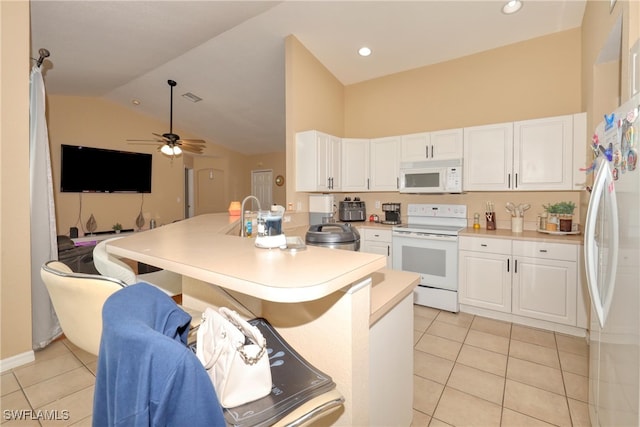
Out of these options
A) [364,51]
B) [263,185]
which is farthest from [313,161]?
[263,185]

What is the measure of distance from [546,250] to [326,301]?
109 inches

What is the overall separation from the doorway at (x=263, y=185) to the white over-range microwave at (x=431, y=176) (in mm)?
5222

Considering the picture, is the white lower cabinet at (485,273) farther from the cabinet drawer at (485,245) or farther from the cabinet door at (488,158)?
the cabinet door at (488,158)

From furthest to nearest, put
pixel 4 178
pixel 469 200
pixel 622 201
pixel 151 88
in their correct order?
pixel 151 88
pixel 469 200
pixel 4 178
pixel 622 201

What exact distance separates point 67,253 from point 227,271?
3.20m

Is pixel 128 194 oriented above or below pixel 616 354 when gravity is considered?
above

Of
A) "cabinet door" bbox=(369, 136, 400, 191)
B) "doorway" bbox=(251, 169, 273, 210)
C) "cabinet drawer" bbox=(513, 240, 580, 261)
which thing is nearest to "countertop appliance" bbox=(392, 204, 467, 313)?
"cabinet drawer" bbox=(513, 240, 580, 261)

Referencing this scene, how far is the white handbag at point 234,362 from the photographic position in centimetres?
75

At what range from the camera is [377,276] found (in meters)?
1.57

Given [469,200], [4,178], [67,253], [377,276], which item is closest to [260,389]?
[377,276]

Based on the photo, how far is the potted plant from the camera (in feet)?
9.59

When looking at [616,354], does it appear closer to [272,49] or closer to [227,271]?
[227,271]

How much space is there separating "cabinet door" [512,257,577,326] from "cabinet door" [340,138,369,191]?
6.90 ft

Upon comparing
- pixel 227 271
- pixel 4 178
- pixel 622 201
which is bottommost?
pixel 227 271
